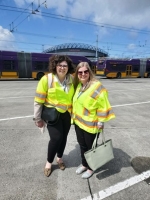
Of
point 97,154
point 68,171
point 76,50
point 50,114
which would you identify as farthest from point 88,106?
point 76,50

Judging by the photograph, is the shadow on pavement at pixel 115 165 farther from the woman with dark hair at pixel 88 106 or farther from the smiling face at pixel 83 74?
the smiling face at pixel 83 74

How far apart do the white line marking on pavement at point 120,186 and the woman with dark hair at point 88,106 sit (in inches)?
23.8

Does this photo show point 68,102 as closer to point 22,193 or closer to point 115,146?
point 22,193

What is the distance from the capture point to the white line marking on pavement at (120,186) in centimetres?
221

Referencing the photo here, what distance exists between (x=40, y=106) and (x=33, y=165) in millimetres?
1140

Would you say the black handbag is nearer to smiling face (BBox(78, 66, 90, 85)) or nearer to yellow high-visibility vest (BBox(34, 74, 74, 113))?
yellow high-visibility vest (BBox(34, 74, 74, 113))

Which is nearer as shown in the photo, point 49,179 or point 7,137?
point 49,179

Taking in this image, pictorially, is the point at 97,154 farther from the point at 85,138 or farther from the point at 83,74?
the point at 83,74

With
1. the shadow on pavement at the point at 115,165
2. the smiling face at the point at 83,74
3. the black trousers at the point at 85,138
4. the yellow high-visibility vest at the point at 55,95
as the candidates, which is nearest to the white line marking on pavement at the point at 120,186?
the shadow on pavement at the point at 115,165

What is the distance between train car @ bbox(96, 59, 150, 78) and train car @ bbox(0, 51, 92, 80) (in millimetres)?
7596

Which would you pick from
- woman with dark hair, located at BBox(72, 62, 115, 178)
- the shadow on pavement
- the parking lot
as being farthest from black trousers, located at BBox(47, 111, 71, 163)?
the shadow on pavement

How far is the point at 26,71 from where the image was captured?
1870 cm

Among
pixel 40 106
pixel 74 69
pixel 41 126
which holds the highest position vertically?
pixel 74 69

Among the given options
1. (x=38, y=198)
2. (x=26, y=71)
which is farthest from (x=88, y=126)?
(x=26, y=71)
